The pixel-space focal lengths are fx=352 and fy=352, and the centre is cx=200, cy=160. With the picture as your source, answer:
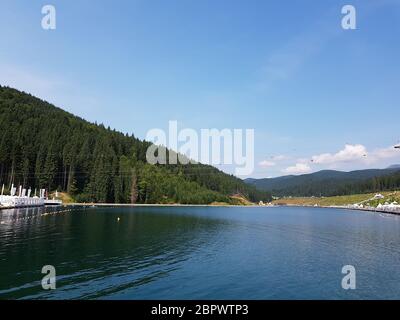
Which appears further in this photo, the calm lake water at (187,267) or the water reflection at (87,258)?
the calm lake water at (187,267)

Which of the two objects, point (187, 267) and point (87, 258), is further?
point (87, 258)

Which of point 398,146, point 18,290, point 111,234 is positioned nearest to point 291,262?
point 18,290

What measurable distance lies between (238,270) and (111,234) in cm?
3863

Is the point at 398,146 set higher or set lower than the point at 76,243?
higher

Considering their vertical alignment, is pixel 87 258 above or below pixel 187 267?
above

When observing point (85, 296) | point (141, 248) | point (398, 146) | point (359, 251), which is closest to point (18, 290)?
point (85, 296)

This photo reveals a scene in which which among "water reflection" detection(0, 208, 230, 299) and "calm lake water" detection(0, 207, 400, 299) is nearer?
"water reflection" detection(0, 208, 230, 299)

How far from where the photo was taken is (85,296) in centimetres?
3186
